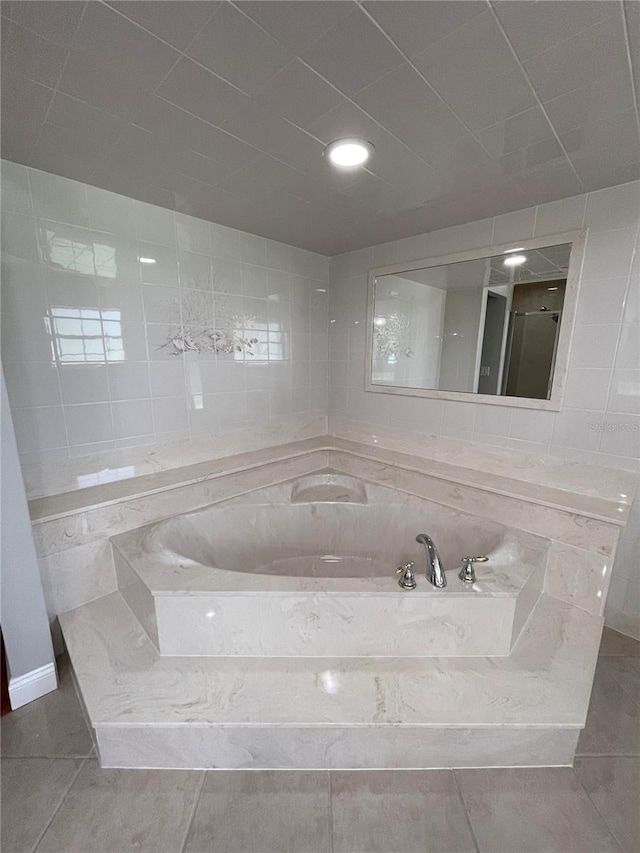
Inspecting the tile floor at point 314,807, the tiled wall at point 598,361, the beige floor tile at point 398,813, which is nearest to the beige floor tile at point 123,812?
the tile floor at point 314,807

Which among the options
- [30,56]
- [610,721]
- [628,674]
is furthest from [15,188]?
[628,674]

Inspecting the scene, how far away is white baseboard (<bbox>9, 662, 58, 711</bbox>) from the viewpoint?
4.25 ft

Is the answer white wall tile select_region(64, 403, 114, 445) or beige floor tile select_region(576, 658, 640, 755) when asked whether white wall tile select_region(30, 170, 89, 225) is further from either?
beige floor tile select_region(576, 658, 640, 755)

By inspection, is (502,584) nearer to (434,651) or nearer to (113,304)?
(434,651)

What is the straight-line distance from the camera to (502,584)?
1.29 m

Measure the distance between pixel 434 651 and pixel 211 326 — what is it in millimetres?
1996

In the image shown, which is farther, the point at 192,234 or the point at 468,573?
the point at 192,234

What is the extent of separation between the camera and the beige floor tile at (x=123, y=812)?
3.04ft

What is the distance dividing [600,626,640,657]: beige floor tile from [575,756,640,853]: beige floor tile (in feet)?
1.69

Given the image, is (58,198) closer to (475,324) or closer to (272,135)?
(272,135)

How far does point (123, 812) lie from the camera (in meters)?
0.99

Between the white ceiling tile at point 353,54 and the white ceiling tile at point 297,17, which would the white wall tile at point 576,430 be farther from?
the white ceiling tile at point 297,17

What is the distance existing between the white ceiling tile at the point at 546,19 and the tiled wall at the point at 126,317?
165 cm

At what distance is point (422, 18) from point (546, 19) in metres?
0.28
